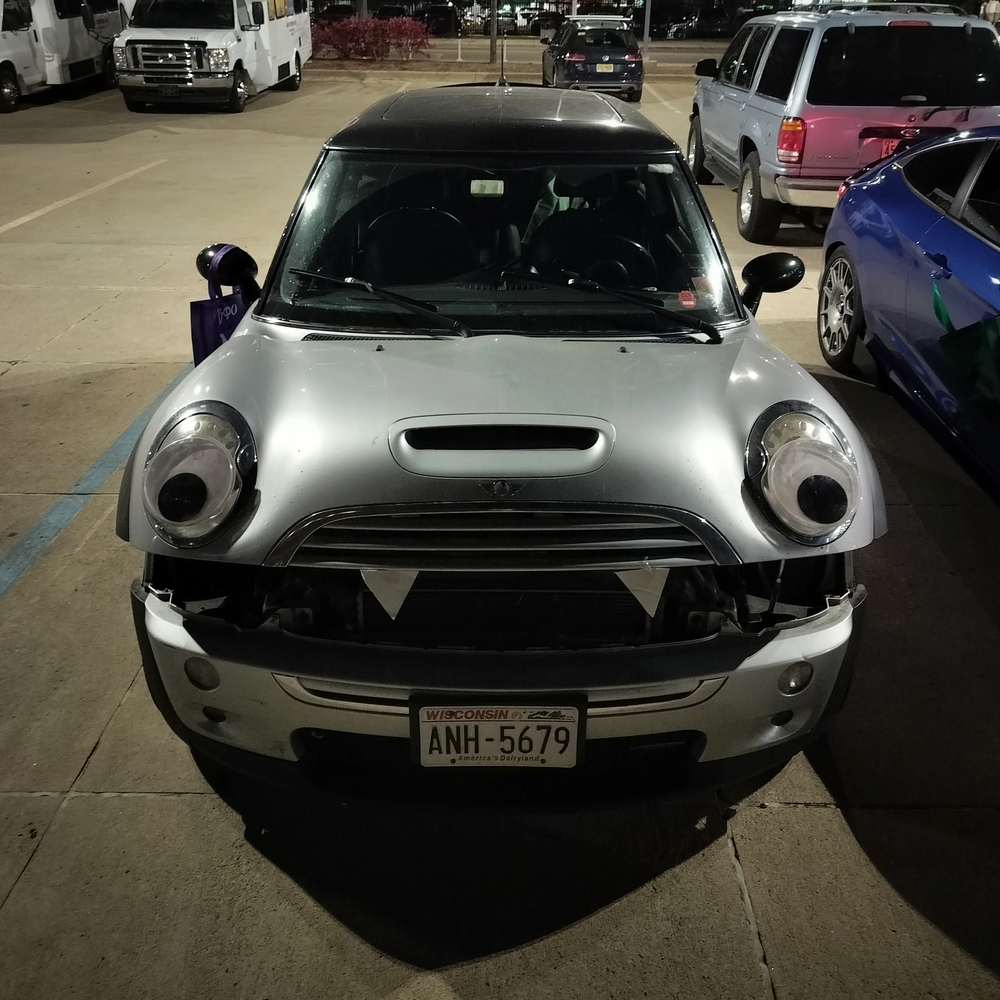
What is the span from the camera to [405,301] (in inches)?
113

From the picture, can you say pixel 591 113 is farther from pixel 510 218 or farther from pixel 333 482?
pixel 333 482

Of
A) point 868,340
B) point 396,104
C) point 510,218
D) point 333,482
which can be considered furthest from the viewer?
point 868,340

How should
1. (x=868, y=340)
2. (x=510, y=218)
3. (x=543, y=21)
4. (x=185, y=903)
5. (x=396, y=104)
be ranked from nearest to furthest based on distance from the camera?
(x=185, y=903) < (x=510, y=218) < (x=396, y=104) < (x=868, y=340) < (x=543, y=21)

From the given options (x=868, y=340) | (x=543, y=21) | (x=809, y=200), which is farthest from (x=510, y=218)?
(x=543, y=21)

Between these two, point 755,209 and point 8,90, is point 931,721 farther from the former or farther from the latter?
point 8,90

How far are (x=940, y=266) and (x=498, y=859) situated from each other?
3.30 metres

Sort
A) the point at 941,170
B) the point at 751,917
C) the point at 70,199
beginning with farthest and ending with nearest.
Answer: the point at 70,199 < the point at 941,170 < the point at 751,917

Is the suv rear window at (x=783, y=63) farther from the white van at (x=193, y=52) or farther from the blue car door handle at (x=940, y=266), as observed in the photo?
the white van at (x=193, y=52)

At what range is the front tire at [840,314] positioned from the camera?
5469 mm

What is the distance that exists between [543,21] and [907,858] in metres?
44.7

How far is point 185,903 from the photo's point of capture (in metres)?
2.38

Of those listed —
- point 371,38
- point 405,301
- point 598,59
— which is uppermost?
point 405,301

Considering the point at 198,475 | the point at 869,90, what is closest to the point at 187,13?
the point at 869,90

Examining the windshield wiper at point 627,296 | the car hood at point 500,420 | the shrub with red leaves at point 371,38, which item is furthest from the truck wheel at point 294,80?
the car hood at point 500,420
